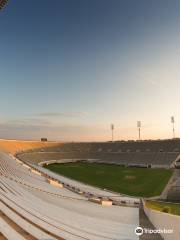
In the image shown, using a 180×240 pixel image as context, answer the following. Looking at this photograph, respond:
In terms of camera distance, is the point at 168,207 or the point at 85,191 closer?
the point at 168,207

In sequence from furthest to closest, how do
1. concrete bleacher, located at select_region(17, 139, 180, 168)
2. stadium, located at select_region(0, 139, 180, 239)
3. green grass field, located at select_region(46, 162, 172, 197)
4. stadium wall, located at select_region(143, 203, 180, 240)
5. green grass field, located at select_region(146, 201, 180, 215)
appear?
concrete bleacher, located at select_region(17, 139, 180, 168), green grass field, located at select_region(46, 162, 172, 197), green grass field, located at select_region(146, 201, 180, 215), stadium wall, located at select_region(143, 203, 180, 240), stadium, located at select_region(0, 139, 180, 239)

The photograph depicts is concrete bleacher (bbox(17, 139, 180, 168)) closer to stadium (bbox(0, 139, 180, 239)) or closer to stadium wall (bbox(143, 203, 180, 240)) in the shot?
stadium (bbox(0, 139, 180, 239))

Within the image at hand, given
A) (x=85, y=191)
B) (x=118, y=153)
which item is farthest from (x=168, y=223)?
(x=118, y=153)

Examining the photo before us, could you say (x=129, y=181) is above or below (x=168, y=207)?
below

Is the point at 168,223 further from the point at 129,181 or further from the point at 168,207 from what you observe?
the point at 129,181

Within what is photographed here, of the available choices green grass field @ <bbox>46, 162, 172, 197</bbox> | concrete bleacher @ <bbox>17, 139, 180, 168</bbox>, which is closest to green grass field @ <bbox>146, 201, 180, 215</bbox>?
green grass field @ <bbox>46, 162, 172, 197</bbox>

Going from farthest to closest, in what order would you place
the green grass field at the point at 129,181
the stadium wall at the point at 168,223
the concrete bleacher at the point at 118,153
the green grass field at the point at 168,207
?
the concrete bleacher at the point at 118,153
the green grass field at the point at 129,181
the green grass field at the point at 168,207
the stadium wall at the point at 168,223

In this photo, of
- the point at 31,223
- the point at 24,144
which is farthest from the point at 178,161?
the point at 31,223

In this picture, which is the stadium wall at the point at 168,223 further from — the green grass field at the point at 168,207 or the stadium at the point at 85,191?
the green grass field at the point at 168,207

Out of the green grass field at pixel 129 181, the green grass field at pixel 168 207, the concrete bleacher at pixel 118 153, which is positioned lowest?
the green grass field at pixel 129 181

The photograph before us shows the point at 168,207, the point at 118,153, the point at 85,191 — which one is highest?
the point at 118,153

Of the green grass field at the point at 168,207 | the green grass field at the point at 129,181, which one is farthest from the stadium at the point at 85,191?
the green grass field at the point at 168,207

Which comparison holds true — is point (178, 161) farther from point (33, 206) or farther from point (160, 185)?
point (33, 206)

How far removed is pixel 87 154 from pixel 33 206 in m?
80.4
